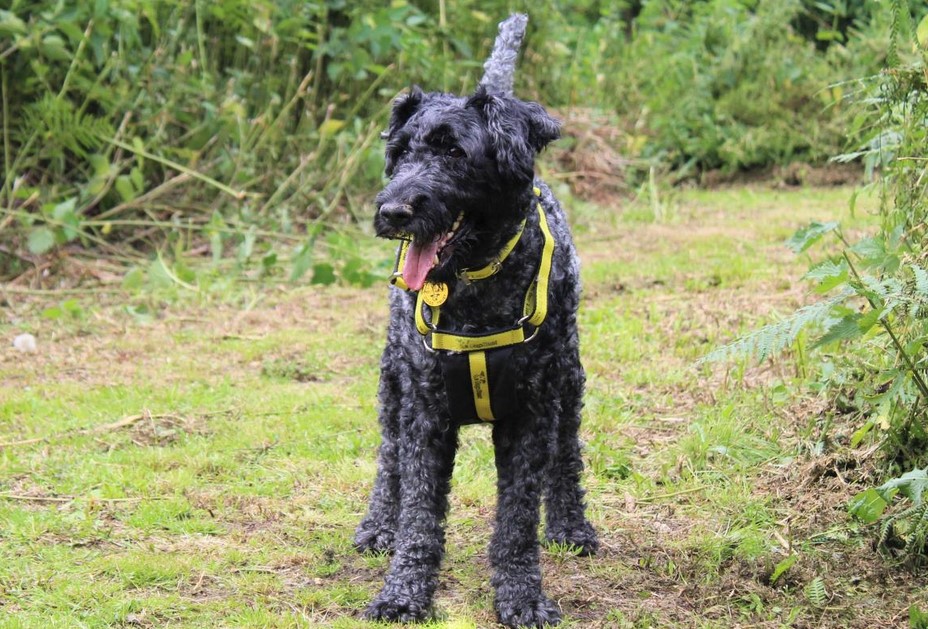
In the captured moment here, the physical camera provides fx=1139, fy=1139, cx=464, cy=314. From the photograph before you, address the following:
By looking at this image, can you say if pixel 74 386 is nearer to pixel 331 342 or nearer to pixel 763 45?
pixel 331 342

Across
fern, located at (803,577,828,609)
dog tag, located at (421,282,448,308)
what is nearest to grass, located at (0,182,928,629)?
fern, located at (803,577,828,609)

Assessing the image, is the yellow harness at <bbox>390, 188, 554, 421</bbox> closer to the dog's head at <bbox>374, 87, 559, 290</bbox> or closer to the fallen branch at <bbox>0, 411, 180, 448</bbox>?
the dog's head at <bbox>374, 87, 559, 290</bbox>

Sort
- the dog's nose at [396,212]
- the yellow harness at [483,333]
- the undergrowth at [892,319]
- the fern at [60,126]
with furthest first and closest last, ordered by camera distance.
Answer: the fern at [60,126], the yellow harness at [483,333], the undergrowth at [892,319], the dog's nose at [396,212]

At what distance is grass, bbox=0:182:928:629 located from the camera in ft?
12.9

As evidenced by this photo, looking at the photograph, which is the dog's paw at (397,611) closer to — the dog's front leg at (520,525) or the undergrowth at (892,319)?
the dog's front leg at (520,525)

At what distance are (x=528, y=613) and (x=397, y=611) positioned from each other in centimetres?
43

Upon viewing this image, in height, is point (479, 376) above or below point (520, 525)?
above

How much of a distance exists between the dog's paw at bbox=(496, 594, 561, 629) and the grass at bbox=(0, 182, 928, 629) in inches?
3.5

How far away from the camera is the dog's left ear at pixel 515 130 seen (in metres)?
3.69

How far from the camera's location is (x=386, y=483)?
4531mm

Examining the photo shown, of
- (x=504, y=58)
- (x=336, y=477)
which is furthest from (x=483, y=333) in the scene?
(x=336, y=477)

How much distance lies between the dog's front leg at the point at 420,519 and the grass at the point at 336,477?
139 millimetres

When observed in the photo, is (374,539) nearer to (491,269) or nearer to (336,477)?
(336,477)

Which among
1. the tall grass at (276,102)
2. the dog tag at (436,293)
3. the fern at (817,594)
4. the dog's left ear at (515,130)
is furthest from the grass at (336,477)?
the dog's left ear at (515,130)
